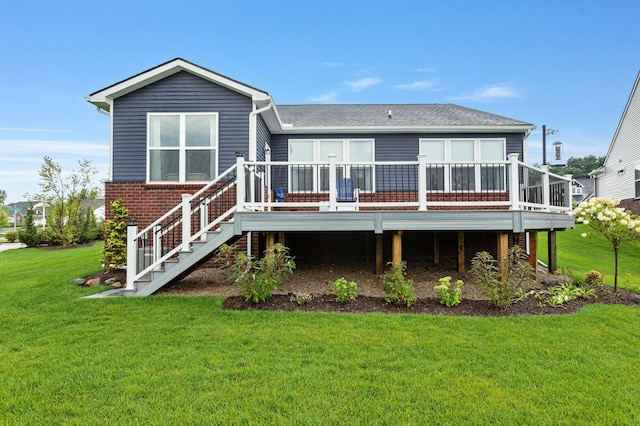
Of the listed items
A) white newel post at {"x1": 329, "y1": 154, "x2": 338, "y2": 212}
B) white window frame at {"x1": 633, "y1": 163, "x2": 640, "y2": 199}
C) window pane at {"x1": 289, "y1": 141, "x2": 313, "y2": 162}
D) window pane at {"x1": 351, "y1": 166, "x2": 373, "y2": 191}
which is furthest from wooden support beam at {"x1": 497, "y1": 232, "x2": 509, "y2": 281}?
white window frame at {"x1": 633, "y1": 163, "x2": 640, "y2": 199}

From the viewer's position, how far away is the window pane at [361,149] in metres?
11.2

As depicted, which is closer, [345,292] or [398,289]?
[398,289]

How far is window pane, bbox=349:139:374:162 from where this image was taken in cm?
1124

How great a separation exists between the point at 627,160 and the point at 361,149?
14.9m

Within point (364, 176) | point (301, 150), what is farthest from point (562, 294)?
point (301, 150)

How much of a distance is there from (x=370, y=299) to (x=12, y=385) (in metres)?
4.58

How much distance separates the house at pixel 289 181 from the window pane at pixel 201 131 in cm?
2

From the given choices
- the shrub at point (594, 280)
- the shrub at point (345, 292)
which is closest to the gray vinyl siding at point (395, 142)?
the shrub at point (594, 280)

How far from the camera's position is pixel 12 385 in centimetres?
338

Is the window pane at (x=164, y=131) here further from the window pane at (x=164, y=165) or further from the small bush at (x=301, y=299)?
the small bush at (x=301, y=299)

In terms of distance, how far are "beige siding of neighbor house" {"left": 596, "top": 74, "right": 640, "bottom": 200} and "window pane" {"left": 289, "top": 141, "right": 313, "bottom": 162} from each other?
15618 millimetres

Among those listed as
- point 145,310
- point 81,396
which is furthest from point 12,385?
point 145,310

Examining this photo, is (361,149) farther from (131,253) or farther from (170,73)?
(131,253)

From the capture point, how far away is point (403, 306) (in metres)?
5.96
